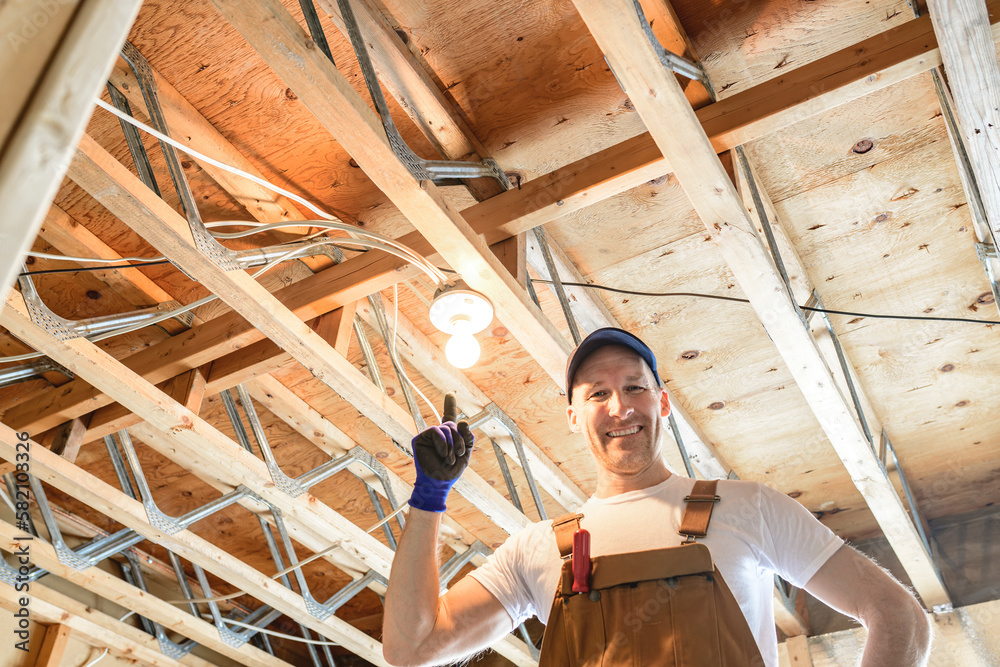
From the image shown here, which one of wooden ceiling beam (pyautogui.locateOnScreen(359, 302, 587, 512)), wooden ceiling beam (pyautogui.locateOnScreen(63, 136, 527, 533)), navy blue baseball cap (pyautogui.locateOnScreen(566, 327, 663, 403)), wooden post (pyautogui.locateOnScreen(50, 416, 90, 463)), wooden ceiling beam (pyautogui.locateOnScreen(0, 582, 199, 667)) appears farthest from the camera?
wooden ceiling beam (pyautogui.locateOnScreen(0, 582, 199, 667))

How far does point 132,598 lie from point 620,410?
359cm

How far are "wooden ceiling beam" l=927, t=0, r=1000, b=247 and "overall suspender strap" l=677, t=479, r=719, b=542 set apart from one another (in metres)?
1.31

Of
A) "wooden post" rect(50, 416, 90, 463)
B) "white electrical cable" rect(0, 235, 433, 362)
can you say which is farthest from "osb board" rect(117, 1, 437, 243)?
"wooden post" rect(50, 416, 90, 463)

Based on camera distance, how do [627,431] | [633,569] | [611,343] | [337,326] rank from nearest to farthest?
[633,569] → [627,431] → [611,343] → [337,326]

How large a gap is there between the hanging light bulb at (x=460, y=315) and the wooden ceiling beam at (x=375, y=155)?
0.24 feet

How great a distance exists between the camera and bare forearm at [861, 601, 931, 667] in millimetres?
1230

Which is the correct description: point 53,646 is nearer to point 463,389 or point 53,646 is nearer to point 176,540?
point 176,540

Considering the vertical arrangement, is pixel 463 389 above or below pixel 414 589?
above

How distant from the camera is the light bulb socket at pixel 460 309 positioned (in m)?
2.30

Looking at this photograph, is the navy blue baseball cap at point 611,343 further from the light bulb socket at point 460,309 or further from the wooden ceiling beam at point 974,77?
the wooden ceiling beam at point 974,77

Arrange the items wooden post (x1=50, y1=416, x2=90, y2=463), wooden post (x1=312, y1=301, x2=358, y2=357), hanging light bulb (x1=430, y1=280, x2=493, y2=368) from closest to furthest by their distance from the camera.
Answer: hanging light bulb (x1=430, y1=280, x2=493, y2=368) < wooden post (x1=312, y1=301, x2=358, y2=357) < wooden post (x1=50, y1=416, x2=90, y2=463)

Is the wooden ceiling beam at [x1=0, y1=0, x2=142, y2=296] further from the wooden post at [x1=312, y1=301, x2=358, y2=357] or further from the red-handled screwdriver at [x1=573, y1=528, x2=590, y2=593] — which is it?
the wooden post at [x1=312, y1=301, x2=358, y2=357]

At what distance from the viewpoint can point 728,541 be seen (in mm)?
1379

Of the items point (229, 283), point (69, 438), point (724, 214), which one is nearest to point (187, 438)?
point (69, 438)
